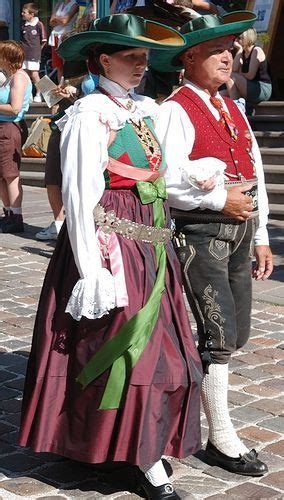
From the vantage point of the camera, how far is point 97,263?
3.46m

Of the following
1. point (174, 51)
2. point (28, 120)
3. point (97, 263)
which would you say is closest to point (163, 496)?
point (97, 263)

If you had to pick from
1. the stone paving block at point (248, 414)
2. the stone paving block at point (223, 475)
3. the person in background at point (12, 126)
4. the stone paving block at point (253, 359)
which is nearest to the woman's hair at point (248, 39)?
the person in background at point (12, 126)

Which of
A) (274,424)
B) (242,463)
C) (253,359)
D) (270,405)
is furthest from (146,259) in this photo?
(253,359)

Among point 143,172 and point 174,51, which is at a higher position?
point 174,51

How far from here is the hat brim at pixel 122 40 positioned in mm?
3493

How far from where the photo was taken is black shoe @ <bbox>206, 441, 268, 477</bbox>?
3896 millimetres

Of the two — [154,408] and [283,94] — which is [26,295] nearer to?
[154,408]

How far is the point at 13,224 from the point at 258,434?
5429 mm

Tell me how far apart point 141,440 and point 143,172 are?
3.35ft

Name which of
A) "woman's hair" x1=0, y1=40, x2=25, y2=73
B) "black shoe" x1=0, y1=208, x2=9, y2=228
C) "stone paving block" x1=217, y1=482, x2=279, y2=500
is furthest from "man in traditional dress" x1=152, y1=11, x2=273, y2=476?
"black shoe" x1=0, y1=208, x2=9, y2=228

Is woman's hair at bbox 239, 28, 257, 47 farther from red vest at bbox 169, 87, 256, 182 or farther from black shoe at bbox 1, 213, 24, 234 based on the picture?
red vest at bbox 169, 87, 256, 182

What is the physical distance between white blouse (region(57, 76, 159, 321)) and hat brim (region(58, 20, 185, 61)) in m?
0.28

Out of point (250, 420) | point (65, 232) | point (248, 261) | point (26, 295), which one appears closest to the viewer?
point (65, 232)

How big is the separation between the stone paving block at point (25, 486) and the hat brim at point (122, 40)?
5.66 ft
